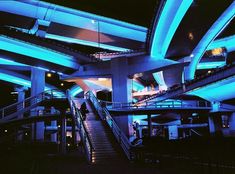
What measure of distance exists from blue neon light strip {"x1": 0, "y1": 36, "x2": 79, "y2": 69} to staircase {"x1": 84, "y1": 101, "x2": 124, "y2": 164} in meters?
13.8

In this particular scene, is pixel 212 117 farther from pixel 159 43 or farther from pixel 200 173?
pixel 200 173

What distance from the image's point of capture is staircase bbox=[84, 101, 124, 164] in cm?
1770

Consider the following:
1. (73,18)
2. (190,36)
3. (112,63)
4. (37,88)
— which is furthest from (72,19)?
(190,36)

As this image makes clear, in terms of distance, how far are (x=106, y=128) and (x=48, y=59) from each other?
16981 millimetres

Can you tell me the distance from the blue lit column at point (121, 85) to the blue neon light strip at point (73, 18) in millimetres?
6975

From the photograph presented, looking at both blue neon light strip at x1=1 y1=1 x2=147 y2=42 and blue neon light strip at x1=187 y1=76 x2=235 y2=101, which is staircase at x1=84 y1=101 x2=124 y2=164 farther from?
blue neon light strip at x1=1 y1=1 x2=147 y2=42

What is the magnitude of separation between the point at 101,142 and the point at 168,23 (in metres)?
13.4

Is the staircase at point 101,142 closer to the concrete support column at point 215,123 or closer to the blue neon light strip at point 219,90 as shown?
the blue neon light strip at point 219,90

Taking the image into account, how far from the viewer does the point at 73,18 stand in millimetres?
40375

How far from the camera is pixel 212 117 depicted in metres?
44.1

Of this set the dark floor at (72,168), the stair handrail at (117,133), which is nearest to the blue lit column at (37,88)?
the stair handrail at (117,133)

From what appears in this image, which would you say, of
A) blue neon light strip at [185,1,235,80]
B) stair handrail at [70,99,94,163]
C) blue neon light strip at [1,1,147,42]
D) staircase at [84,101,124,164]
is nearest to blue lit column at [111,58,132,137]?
blue neon light strip at [1,1,147,42]

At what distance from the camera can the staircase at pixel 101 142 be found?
58.1 ft

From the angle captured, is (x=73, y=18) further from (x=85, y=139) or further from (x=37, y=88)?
(x=85, y=139)
